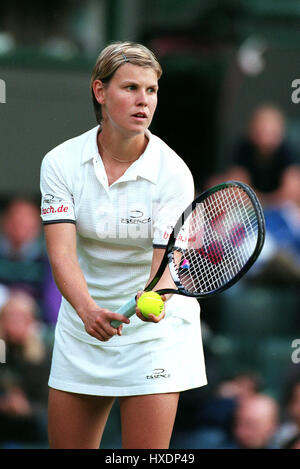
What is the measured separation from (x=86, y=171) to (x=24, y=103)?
1.89m

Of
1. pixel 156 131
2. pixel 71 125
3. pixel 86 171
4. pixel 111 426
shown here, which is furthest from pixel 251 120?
pixel 86 171

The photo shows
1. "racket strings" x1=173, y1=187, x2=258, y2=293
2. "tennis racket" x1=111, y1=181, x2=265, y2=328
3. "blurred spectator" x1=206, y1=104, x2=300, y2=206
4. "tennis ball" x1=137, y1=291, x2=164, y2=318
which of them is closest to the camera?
"tennis ball" x1=137, y1=291, x2=164, y2=318

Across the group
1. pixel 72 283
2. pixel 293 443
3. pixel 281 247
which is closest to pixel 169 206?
pixel 72 283

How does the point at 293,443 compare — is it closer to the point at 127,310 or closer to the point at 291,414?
the point at 291,414

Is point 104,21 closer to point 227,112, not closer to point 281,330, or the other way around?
point 227,112

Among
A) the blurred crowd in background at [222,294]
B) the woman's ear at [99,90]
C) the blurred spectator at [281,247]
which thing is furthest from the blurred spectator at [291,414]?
the woman's ear at [99,90]

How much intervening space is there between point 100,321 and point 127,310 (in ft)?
0.27

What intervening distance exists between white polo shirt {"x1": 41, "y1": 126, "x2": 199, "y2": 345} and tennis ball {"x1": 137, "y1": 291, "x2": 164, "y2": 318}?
21 centimetres

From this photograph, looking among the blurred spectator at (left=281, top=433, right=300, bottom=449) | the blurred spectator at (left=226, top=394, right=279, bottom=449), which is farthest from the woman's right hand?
the blurred spectator at (left=226, top=394, right=279, bottom=449)

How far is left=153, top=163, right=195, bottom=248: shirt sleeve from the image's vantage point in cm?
295

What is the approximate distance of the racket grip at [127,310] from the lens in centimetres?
283

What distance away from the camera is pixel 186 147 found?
18.5 ft

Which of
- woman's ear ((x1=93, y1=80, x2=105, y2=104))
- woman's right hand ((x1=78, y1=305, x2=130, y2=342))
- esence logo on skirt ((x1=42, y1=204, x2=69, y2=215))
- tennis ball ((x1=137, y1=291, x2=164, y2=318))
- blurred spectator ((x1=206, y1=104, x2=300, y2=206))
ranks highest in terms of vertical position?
woman's ear ((x1=93, y1=80, x2=105, y2=104))

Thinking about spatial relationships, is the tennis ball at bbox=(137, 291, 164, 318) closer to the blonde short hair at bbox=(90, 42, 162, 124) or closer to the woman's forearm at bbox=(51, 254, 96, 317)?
the woman's forearm at bbox=(51, 254, 96, 317)
